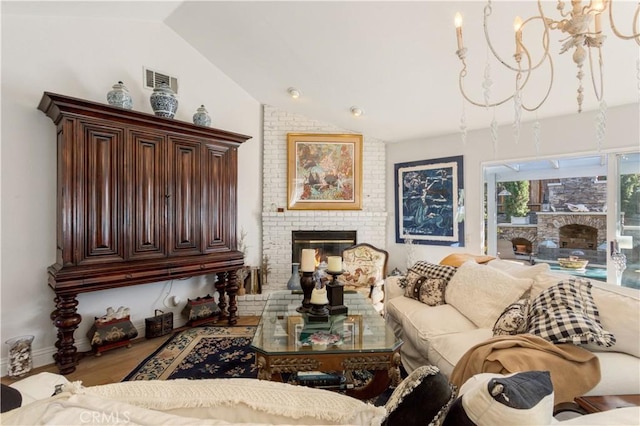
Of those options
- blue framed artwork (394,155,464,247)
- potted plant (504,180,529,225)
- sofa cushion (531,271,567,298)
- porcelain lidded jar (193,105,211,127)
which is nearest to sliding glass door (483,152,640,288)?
potted plant (504,180,529,225)

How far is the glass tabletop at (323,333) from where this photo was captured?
5.64ft

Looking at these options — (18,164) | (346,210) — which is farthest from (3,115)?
(346,210)

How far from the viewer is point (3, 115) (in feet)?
8.04

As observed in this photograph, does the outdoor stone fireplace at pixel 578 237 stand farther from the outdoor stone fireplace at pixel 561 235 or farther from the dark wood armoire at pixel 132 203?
the dark wood armoire at pixel 132 203

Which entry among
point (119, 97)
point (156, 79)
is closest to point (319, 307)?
point (119, 97)

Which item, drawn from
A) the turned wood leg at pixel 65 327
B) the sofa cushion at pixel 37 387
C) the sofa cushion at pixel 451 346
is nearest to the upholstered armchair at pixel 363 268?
the sofa cushion at pixel 451 346

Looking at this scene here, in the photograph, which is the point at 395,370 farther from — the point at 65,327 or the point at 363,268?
the point at 65,327

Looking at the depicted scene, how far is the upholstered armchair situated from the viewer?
142 inches

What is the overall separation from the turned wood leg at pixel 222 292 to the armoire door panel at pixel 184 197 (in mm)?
513

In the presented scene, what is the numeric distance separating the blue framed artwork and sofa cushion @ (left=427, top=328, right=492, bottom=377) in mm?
2276

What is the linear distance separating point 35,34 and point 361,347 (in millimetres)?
3626

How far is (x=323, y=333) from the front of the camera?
191 centimetres

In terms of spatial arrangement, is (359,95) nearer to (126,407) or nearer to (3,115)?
(3,115)

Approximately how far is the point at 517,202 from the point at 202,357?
4017mm
